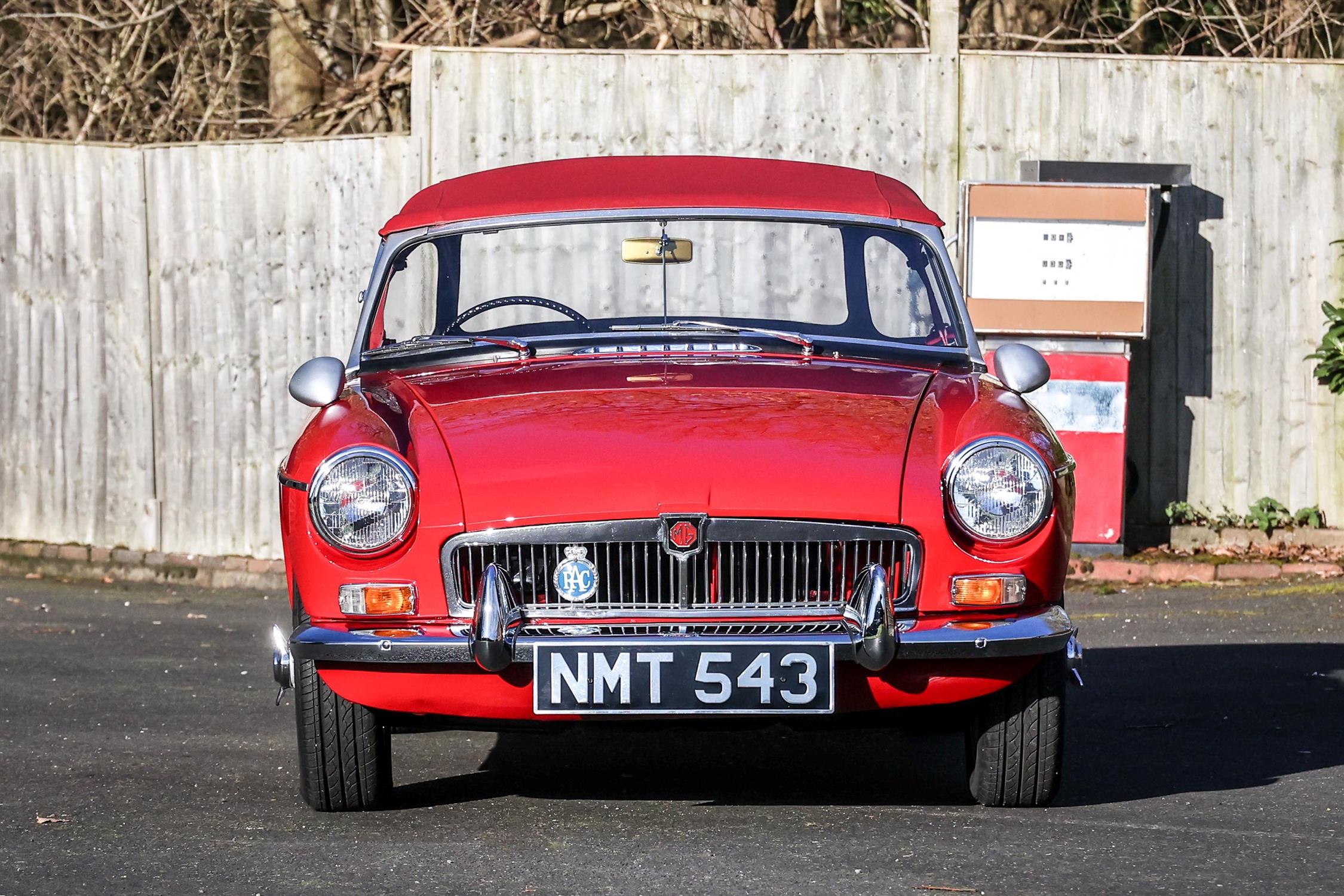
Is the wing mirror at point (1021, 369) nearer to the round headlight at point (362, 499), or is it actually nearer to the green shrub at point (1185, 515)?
the round headlight at point (362, 499)

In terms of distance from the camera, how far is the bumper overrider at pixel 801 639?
405 centimetres

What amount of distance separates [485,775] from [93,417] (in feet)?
19.0

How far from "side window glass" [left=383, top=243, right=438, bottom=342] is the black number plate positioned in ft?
5.69

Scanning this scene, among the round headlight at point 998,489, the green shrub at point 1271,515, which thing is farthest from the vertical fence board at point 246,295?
the round headlight at point 998,489

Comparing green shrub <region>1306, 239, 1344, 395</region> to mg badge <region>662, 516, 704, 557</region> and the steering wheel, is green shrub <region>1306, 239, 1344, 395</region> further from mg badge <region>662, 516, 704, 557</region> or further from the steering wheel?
mg badge <region>662, 516, 704, 557</region>

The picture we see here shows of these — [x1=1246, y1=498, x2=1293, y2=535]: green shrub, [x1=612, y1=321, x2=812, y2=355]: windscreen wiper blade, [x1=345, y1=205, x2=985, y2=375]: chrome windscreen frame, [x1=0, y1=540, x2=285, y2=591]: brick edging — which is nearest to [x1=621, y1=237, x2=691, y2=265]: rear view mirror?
[x1=345, y1=205, x2=985, y2=375]: chrome windscreen frame

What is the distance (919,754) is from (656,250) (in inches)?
62.5

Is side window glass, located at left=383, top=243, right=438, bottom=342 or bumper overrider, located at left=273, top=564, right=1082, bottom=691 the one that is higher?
side window glass, located at left=383, top=243, right=438, bottom=342

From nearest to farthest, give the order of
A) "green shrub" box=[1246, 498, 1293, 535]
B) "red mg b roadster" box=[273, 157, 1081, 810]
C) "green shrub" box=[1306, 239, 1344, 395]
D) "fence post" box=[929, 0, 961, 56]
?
Result: "red mg b roadster" box=[273, 157, 1081, 810] → "green shrub" box=[1306, 239, 1344, 395] → "green shrub" box=[1246, 498, 1293, 535] → "fence post" box=[929, 0, 961, 56]

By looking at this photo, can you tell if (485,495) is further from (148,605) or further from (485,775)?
(148,605)

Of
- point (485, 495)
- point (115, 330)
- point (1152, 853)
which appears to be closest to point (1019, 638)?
point (1152, 853)

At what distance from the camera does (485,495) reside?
4180 mm

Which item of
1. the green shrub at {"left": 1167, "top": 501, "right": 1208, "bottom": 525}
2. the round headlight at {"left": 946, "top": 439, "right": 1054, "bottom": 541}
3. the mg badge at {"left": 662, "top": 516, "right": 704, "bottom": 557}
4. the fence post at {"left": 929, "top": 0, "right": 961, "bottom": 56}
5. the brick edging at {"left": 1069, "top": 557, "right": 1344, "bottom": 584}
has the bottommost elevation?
the brick edging at {"left": 1069, "top": 557, "right": 1344, "bottom": 584}

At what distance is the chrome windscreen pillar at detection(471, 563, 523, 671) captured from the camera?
13.3 ft
